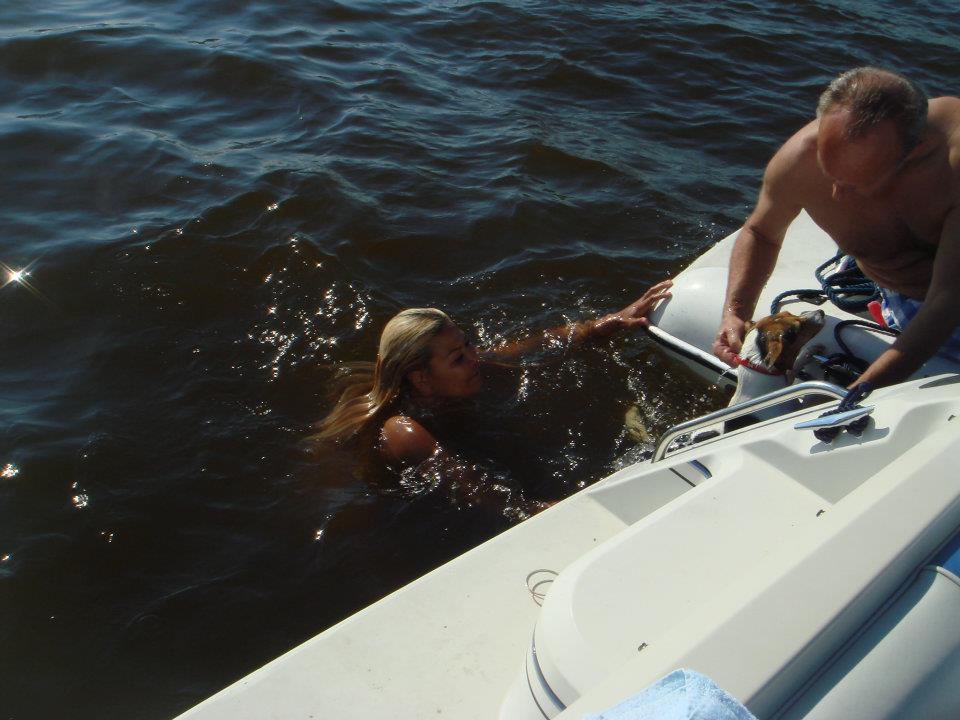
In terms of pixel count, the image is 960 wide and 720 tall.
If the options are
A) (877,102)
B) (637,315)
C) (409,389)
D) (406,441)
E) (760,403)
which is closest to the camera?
(760,403)

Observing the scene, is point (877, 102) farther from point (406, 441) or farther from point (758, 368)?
point (406, 441)

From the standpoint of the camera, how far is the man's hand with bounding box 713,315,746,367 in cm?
389

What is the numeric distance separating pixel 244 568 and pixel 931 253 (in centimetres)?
305

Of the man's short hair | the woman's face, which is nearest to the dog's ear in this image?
the man's short hair

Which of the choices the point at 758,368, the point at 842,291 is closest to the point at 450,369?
the point at 758,368

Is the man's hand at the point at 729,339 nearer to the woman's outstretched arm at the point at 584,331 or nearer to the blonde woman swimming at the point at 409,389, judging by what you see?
Result: the woman's outstretched arm at the point at 584,331

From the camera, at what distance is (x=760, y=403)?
2.69 meters

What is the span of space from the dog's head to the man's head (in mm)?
701

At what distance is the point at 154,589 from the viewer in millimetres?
3619

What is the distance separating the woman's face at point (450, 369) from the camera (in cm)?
407

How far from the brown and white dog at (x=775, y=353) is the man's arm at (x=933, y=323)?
0.47 metres

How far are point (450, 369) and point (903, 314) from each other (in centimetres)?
195

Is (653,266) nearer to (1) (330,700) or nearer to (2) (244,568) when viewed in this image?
(2) (244,568)

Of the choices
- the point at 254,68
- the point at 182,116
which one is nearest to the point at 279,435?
the point at 182,116
